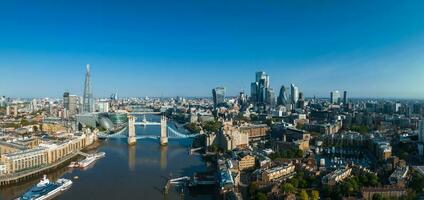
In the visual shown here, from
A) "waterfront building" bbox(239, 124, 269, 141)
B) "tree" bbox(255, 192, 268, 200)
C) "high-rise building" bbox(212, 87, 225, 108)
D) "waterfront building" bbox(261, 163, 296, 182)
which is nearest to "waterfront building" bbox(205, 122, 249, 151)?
"waterfront building" bbox(239, 124, 269, 141)

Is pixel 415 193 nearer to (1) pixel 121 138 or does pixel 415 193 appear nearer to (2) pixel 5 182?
(2) pixel 5 182

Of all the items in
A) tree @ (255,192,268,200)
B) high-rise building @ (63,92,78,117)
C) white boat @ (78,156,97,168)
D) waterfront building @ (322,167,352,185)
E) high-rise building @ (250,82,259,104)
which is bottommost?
white boat @ (78,156,97,168)

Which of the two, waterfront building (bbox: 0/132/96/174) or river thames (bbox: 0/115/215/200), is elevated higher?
waterfront building (bbox: 0/132/96/174)

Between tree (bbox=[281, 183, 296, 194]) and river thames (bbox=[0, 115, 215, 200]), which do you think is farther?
river thames (bbox=[0, 115, 215, 200])

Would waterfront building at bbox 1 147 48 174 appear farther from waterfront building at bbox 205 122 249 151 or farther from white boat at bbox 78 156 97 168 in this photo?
waterfront building at bbox 205 122 249 151

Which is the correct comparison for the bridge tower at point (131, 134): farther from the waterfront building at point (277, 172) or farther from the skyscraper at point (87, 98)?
the skyscraper at point (87, 98)

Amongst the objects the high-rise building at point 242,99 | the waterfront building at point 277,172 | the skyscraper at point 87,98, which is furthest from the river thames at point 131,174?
the high-rise building at point 242,99

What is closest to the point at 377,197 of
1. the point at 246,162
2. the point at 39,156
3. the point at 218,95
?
the point at 246,162
